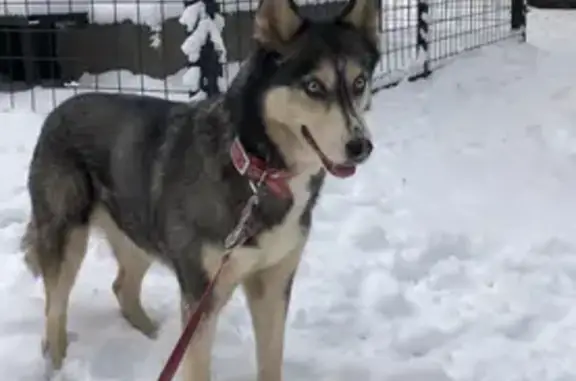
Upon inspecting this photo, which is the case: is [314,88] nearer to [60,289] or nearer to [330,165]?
[330,165]

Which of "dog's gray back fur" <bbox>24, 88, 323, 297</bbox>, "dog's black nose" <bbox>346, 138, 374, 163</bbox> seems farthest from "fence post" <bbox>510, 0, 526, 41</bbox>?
"dog's black nose" <bbox>346, 138, 374, 163</bbox>

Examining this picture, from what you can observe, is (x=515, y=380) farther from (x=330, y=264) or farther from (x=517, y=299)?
(x=330, y=264)

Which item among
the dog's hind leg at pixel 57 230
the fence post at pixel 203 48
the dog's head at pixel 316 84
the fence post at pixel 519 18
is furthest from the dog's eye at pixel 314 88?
the fence post at pixel 519 18

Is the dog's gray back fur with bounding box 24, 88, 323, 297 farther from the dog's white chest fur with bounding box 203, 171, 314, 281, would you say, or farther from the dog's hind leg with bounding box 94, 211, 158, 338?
the dog's hind leg with bounding box 94, 211, 158, 338

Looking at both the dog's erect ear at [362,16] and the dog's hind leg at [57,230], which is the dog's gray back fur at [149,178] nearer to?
the dog's hind leg at [57,230]

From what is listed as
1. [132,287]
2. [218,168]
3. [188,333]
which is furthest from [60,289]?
[188,333]

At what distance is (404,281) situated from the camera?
4.51 meters

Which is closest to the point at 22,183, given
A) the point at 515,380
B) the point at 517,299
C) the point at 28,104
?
the point at 28,104

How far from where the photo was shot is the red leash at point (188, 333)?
274 cm

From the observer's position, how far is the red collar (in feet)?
10.2

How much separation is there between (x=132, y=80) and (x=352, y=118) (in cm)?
491

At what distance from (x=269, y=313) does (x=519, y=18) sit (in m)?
8.47

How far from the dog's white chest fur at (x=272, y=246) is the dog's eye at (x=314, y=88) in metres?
0.32

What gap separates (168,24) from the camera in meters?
7.57
